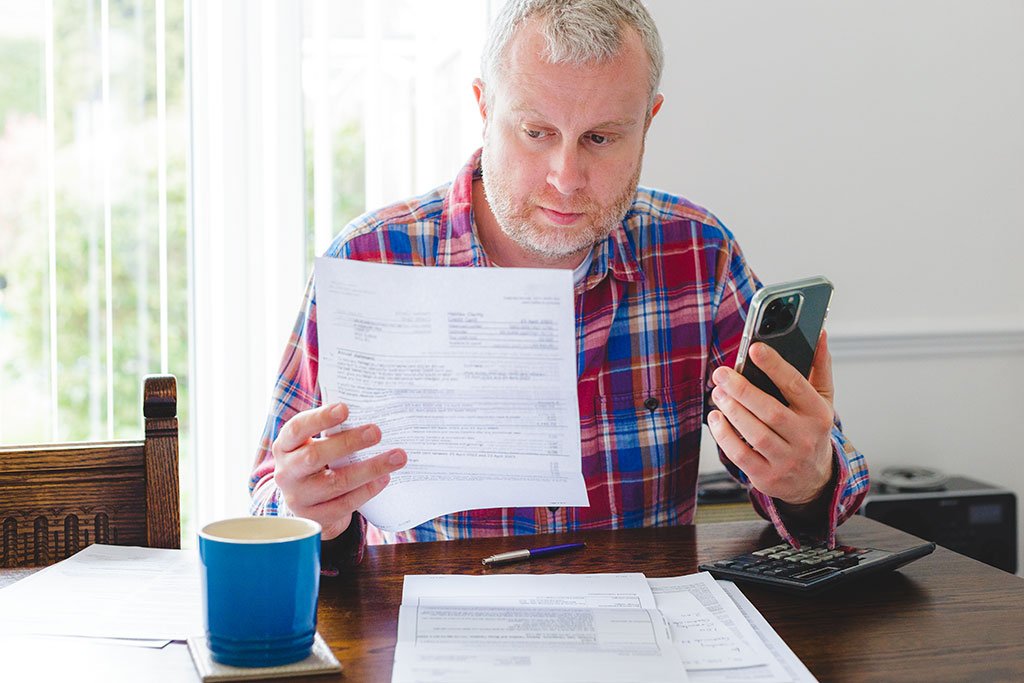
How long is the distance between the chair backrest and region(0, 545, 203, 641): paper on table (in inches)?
1.4

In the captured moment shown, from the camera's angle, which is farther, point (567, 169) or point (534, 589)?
point (567, 169)

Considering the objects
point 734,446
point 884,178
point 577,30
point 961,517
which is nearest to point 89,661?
point 734,446

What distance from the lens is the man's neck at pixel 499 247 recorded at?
131 centimetres

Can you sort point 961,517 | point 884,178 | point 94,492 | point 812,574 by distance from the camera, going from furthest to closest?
1. point 884,178
2. point 961,517
3. point 94,492
4. point 812,574

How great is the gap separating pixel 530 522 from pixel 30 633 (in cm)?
59

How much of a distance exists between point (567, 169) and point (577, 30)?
0.16m

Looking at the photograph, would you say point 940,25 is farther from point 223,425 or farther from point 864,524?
point 223,425

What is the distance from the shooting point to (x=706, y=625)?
0.83 metres

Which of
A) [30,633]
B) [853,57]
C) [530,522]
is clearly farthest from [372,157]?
[30,633]

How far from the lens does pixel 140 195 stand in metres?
2.26

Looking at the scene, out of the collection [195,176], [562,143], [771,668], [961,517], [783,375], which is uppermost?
[195,176]

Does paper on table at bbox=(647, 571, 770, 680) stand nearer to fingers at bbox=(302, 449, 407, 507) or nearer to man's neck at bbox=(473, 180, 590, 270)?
fingers at bbox=(302, 449, 407, 507)

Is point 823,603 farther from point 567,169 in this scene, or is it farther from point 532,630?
point 567,169

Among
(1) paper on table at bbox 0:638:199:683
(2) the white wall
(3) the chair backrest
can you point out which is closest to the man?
(3) the chair backrest
